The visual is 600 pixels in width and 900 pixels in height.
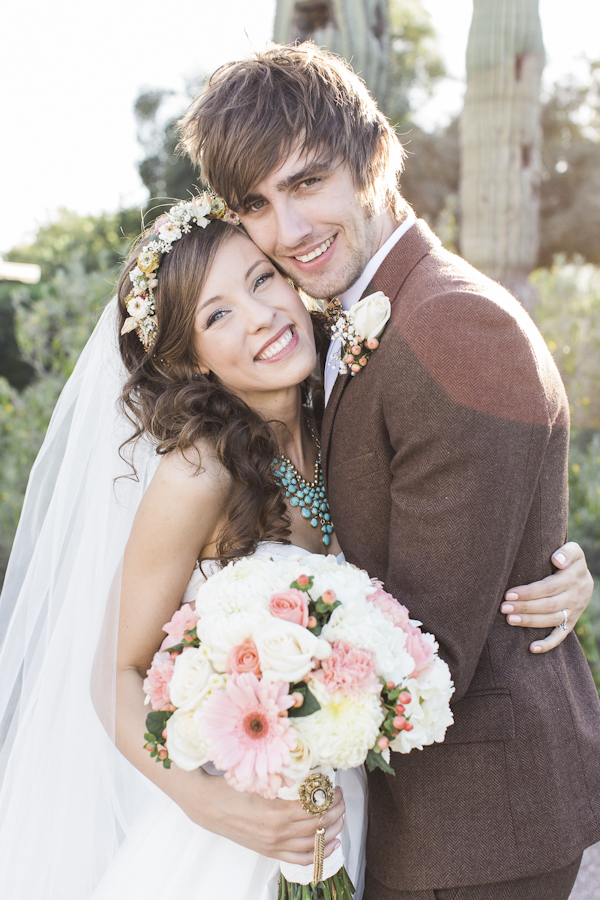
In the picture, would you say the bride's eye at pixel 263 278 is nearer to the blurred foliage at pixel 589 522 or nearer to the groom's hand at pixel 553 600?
the groom's hand at pixel 553 600

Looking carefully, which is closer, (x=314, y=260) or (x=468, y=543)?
(x=468, y=543)

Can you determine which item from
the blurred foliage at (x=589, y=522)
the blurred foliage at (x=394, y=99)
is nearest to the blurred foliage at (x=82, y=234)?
the blurred foliage at (x=394, y=99)

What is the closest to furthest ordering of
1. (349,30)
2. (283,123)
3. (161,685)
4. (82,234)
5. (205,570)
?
1. (161,685)
2. (205,570)
3. (283,123)
4. (349,30)
5. (82,234)

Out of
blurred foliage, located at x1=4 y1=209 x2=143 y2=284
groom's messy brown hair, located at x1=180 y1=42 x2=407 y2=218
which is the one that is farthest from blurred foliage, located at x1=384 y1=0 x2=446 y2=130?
groom's messy brown hair, located at x1=180 y1=42 x2=407 y2=218

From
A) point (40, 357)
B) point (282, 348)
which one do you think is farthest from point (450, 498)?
point (40, 357)

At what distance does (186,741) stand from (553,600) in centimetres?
104

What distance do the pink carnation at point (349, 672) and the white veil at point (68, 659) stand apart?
87cm

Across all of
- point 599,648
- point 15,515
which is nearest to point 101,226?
point 15,515

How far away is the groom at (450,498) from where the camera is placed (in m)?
1.59

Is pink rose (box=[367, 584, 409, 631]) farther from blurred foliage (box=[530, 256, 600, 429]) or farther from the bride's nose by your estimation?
blurred foliage (box=[530, 256, 600, 429])

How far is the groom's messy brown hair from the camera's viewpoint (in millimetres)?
2207

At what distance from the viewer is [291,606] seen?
145 centimetres

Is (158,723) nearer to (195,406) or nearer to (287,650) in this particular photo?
(287,650)

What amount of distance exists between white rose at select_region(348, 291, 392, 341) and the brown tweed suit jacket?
31mm
